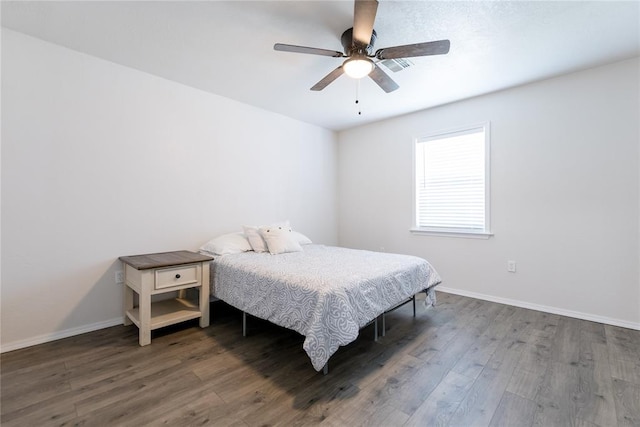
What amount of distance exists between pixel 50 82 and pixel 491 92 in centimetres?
439

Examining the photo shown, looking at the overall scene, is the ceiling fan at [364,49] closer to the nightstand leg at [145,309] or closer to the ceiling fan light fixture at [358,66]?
the ceiling fan light fixture at [358,66]

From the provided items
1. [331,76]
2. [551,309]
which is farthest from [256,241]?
Result: [551,309]

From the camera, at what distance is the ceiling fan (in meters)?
1.69

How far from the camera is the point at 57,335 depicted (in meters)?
2.39

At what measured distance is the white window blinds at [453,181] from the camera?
3475 mm

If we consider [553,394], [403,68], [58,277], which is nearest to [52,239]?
[58,277]

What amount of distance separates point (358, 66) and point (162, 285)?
93.9 inches

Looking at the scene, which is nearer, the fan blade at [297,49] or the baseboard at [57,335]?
the fan blade at [297,49]

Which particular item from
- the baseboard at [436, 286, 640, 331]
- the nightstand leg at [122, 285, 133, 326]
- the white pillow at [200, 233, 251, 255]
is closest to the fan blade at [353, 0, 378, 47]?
the white pillow at [200, 233, 251, 255]

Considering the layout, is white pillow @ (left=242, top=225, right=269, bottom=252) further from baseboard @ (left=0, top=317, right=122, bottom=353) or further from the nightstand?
baseboard @ (left=0, top=317, right=122, bottom=353)

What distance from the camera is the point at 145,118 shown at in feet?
9.36

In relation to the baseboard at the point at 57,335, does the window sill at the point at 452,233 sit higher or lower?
higher

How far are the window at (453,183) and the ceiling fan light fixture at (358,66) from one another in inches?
78.9

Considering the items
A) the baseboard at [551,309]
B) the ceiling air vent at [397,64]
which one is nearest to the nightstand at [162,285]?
the ceiling air vent at [397,64]
